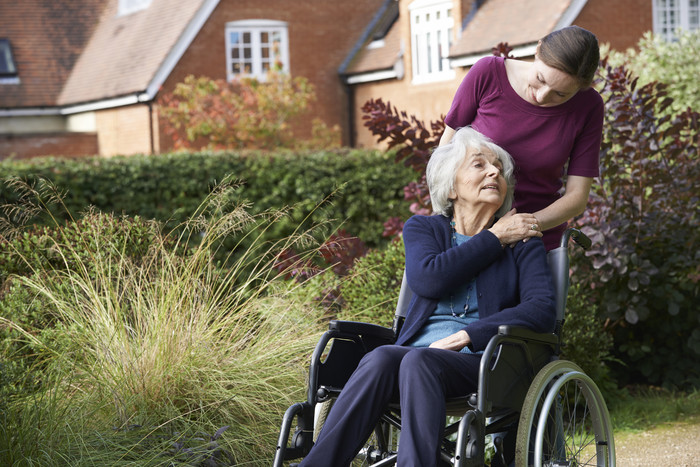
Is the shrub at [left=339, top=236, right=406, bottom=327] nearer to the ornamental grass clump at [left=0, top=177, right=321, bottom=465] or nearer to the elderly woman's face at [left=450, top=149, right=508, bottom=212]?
the ornamental grass clump at [left=0, top=177, right=321, bottom=465]

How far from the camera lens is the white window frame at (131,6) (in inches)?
952

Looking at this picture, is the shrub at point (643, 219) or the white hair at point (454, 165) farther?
the shrub at point (643, 219)

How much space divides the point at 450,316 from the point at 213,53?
1866 cm

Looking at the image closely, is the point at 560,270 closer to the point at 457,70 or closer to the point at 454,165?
the point at 454,165

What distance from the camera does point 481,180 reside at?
3.89 metres

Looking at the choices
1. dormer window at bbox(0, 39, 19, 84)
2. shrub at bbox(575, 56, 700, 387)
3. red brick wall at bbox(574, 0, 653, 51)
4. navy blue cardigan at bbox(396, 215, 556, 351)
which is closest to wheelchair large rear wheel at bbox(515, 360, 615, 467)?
navy blue cardigan at bbox(396, 215, 556, 351)

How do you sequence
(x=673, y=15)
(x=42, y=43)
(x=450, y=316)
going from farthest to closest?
(x=42, y=43) → (x=673, y=15) → (x=450, y=316)

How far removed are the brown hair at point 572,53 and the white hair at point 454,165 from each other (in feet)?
1.32

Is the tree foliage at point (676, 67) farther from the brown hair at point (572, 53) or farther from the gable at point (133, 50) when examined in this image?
the gable at point (133, 50)

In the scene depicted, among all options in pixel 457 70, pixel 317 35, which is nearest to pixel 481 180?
pixel 457 70

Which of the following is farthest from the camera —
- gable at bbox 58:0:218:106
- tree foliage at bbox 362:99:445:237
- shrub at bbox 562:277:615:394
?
gable at bbox 58:0:218:106

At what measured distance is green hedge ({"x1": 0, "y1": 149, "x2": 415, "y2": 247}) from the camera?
11.3m

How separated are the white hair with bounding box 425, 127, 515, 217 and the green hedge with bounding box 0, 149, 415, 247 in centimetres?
695

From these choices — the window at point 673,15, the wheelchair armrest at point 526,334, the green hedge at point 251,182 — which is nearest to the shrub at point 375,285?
the wheelchair armrest at point 526,334
